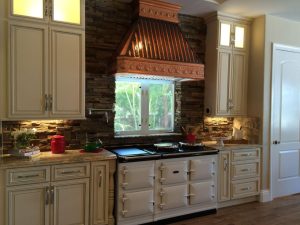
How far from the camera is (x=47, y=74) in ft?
9.32

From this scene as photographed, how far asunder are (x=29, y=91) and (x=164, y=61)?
159 cm

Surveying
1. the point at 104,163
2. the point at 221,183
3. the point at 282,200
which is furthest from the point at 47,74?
the point at 282,200

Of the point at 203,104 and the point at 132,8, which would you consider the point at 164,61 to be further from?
the point at 203,104

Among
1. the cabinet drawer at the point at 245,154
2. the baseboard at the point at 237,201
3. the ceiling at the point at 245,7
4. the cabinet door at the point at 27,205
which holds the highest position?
the ceiling at the point at 245,7

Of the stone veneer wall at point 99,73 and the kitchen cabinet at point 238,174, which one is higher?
the stone veneer wall at point 99,73

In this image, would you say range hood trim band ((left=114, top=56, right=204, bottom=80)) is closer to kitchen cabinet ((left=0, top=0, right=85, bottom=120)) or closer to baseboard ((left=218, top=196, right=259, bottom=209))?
kitchen cabinet ((left=0, top=0, right=85, bottom=120))

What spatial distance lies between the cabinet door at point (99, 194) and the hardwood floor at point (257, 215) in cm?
96

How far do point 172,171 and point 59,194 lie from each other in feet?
4.31

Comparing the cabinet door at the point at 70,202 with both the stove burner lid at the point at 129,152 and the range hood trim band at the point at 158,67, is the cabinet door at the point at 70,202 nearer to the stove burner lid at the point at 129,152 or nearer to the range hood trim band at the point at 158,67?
the stove burner lid at the point at 129,152

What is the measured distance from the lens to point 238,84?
4199mm

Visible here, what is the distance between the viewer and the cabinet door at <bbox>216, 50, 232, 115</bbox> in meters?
4.03

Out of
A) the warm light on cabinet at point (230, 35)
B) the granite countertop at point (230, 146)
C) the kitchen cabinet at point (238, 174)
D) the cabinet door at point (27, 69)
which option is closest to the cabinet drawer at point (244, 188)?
the kitchen cabinet at point (238, 174)

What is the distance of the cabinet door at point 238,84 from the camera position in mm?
4151

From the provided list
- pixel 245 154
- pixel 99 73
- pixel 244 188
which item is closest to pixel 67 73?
pixel 99 73
